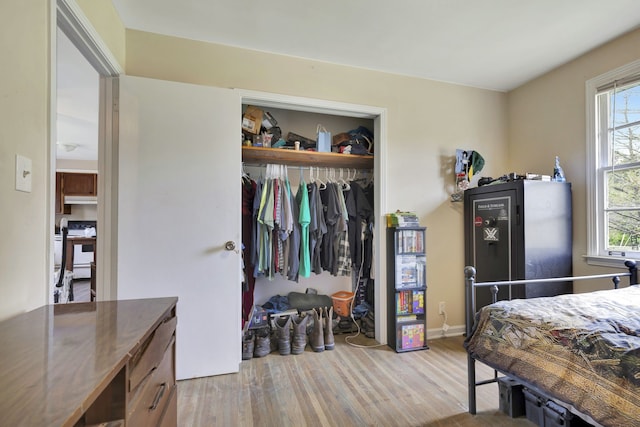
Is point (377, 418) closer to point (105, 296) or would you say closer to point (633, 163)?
point (105, 296)

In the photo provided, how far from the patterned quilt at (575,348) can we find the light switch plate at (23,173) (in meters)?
2.04

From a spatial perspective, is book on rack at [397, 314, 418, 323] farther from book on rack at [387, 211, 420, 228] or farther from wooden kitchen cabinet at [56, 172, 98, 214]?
wooden kitchen cabinet at [56, 172, 98, 214]

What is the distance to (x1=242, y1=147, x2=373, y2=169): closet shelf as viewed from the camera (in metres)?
2.43

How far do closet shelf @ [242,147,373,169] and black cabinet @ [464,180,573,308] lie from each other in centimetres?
119

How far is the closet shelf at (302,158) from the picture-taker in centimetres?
243

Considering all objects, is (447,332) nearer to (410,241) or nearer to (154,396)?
(410,241)

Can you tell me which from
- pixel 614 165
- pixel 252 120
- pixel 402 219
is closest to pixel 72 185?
pixel 252 120

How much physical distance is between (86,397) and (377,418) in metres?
Result: 1.56

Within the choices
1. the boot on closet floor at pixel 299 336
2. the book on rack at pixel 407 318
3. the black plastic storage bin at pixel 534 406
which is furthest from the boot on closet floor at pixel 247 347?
the black plastic storage bin at pixel 534 406

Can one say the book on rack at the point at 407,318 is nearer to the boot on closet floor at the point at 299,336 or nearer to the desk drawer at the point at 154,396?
the boot on closet floor at the point at 299,336

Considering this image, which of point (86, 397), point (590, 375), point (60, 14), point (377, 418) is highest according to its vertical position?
point (60, 14)

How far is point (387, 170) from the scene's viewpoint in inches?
103

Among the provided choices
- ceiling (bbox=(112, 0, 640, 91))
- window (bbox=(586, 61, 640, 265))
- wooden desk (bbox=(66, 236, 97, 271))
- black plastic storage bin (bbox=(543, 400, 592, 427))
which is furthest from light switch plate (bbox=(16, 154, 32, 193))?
wooden desk (bbox=(66, 236, 97, 271))

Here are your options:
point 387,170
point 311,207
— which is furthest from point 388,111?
point 311,207
